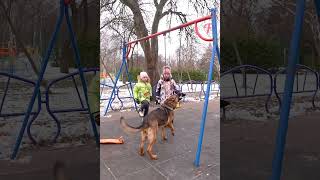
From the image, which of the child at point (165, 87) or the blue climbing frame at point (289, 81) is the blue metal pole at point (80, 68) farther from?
the child at point (165, 87)

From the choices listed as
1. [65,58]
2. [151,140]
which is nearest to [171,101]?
[151,140]

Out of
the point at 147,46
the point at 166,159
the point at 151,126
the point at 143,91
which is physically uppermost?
the point at 147,46

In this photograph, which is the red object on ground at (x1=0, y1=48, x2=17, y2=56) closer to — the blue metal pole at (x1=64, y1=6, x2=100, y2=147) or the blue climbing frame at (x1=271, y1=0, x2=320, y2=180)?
the blue metal pole at (x1=64, y1=6, x2=100, y2=147)

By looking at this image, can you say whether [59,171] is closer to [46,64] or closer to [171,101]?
[46,64]

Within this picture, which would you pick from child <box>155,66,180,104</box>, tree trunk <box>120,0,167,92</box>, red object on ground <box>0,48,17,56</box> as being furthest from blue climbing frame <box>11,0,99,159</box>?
tree trunk <box>120,0,167,92</box>

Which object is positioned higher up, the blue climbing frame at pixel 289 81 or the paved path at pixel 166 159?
the blue climbing frame at pixel 289 81

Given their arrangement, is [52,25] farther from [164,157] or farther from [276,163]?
[164,157]

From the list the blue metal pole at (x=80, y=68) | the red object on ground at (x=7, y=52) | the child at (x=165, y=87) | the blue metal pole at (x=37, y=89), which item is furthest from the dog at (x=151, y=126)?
the red object on ground at (x=7, y=52)

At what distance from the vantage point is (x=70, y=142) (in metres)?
2.22

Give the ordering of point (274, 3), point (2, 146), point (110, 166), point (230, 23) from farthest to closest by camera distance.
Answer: point (110, 166) < point (2, 146) < point (230, 23) < point (274, 3)

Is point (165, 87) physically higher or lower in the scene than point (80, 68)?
lower

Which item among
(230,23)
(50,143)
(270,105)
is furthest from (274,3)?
(50,143)

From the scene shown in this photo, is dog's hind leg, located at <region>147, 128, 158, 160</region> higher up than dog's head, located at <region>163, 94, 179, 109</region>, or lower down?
lower down

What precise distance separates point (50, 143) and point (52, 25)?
929 mm
